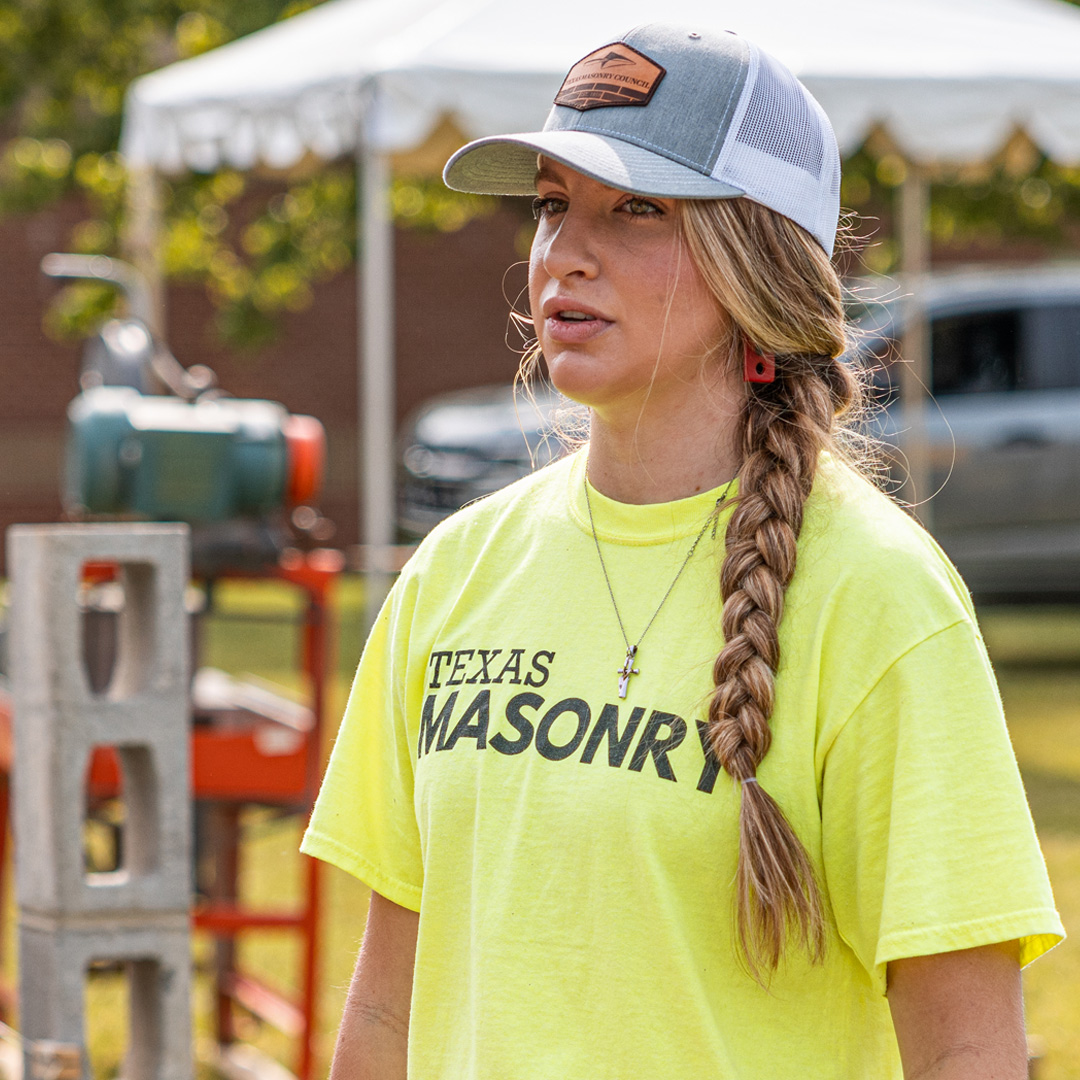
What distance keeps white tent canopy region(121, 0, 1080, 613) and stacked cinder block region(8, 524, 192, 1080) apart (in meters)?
2.74

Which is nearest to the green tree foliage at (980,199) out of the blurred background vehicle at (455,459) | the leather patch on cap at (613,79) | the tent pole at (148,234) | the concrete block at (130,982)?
the blurred background vehicle at (455,459)

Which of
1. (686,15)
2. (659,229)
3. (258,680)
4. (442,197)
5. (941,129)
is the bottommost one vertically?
(258,680)

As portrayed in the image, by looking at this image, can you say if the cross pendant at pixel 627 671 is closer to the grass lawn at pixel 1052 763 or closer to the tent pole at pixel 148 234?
the grass lawn at pixel 1052 763

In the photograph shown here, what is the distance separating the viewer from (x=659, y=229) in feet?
4.72

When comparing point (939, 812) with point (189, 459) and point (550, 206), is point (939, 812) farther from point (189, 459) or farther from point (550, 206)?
point (189, 459)

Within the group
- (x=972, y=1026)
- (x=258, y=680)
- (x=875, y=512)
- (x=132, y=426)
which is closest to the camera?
(x=972, y=1026)

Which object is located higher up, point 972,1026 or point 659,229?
point 659,229

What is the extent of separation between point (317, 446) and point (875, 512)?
2.71 m

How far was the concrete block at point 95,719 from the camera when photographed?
99.0 inches

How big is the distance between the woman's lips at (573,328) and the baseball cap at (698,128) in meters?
0.13

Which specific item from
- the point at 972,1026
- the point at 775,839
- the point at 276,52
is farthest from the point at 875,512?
the point at 276,52

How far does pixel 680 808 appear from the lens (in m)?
1.30

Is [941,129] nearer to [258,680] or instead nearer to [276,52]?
[276,52]

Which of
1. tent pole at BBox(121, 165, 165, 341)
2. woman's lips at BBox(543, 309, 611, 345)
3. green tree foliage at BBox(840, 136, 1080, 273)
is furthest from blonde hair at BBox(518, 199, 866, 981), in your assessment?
green tree foliage at BBox(840, 136, 1080, 273)
